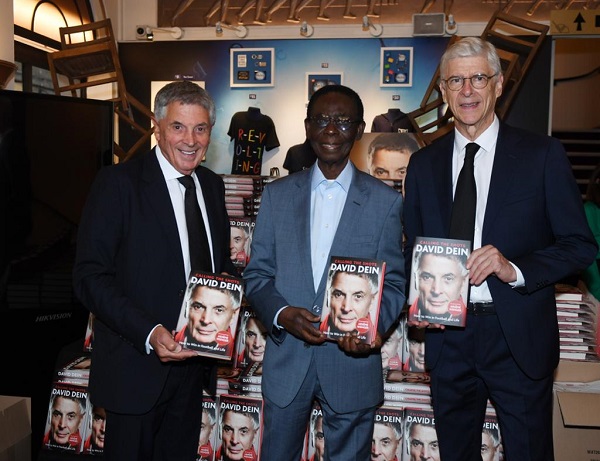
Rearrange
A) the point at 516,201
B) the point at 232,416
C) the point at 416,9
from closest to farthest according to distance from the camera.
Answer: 1. the point at 516,201
2. the point at 232,416
3. the point at 416,9

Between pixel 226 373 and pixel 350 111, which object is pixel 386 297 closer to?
pixel 350 111

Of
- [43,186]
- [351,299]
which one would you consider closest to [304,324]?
[351,299]

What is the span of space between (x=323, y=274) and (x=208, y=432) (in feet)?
4.96

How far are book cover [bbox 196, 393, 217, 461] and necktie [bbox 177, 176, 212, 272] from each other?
1267 millimetres

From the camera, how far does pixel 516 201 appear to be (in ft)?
6.86

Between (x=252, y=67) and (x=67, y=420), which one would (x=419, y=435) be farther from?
(x=252, y=67)

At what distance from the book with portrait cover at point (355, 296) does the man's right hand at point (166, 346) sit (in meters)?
0.47

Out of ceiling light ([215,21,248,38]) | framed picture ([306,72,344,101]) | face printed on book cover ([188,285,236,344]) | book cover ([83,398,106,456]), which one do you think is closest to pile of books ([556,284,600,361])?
face printed on book cover ([188,285,236,344])

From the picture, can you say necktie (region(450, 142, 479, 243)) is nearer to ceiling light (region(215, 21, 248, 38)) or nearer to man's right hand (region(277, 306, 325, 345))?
man's right hand (region(277, 306, 325, 345))

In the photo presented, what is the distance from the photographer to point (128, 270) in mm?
2090

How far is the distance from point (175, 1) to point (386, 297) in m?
6.12

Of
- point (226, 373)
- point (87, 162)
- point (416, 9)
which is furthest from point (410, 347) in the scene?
point (416, 9)

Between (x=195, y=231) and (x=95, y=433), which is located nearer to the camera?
(x=195, y=231)

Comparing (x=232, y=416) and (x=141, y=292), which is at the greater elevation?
(x=141, y=292)
